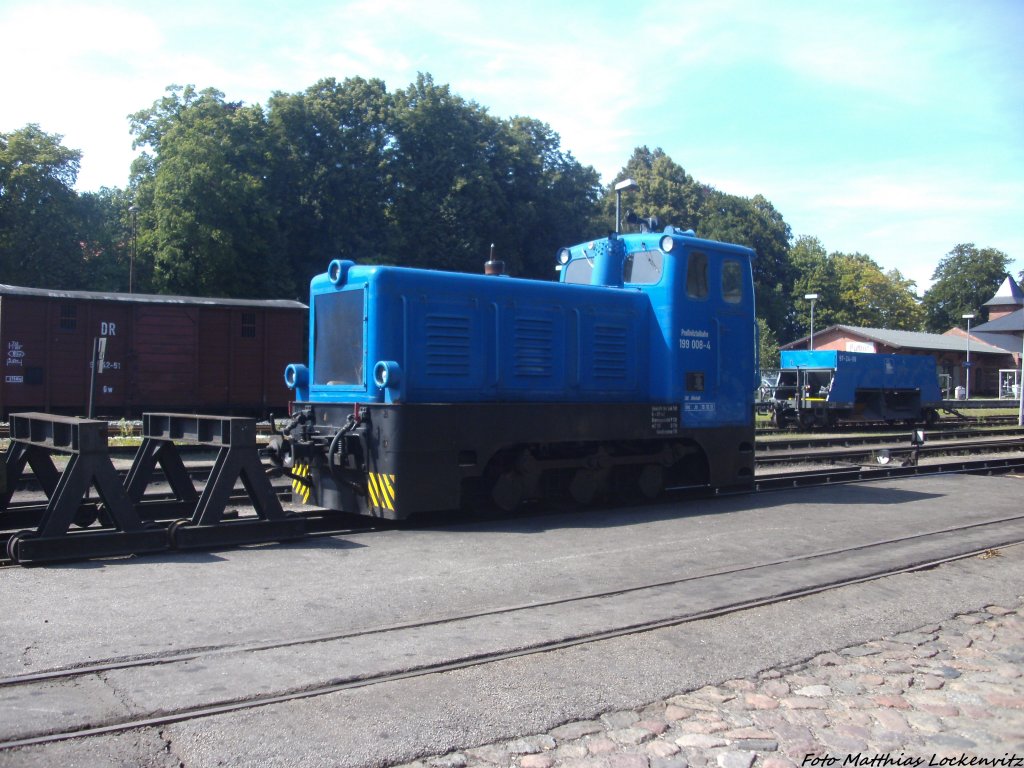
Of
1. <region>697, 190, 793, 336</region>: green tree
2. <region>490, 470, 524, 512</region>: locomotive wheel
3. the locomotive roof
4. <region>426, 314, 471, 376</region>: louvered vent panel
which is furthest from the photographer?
<region>697, 190, 793, 336</region>: green tree

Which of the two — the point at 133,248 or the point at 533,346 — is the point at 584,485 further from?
the point at 133,248

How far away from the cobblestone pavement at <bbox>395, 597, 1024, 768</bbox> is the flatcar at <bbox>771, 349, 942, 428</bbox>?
89.0 feet

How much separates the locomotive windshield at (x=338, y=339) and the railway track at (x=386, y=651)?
4246 millimetres

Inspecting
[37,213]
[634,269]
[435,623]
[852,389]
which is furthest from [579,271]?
[37,213]

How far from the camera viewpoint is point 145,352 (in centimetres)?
2156

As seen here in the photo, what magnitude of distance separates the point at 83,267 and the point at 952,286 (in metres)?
96.8

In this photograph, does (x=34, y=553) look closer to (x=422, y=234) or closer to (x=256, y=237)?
(x=256, y=237)

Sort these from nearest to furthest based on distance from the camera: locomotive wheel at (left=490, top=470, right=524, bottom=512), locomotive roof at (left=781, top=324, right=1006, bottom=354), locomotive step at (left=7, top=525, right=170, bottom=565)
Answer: locomotive step at (left=7, top=525, right=170, bottom=565)
locomotive wheel at (left=490, top=470, right=524, bottom=512)
locomotive roof at (left=781, top=324, right=1006, bottom=354)

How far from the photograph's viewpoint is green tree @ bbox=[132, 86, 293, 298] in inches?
1367

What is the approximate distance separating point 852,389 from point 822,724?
30.3m

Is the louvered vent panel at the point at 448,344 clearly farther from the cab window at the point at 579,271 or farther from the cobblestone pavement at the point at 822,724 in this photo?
the cobblestone pavement at the point at 822,724

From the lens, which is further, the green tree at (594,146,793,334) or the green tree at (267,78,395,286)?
the green tree at (594,146,793,334)

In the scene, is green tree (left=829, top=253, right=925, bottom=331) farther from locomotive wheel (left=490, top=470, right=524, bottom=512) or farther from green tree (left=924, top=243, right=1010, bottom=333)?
locomotive wheel (left=490, top=470, right=524, bottom=512)

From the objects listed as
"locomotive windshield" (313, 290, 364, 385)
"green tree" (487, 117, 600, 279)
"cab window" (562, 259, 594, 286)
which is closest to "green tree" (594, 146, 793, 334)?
"green tree" (487, 117, 600, 279)
